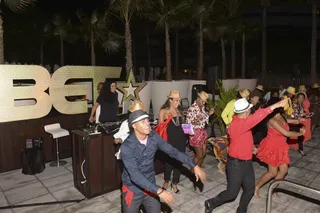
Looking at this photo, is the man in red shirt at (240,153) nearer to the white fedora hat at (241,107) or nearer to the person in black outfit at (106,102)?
the white fedora hat at (241,107)

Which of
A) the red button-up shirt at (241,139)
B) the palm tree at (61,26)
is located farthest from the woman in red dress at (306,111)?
the palm tree at (61,26)

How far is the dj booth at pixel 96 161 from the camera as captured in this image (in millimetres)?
5375

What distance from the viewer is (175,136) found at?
206 inches

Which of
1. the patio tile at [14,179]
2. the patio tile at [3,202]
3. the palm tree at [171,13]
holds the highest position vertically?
the palm tree at [171,13]

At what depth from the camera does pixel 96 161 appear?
17.9 ft

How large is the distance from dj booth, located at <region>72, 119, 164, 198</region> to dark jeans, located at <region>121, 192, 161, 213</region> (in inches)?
86.3

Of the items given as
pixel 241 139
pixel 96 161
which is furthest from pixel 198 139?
pixel 96 161

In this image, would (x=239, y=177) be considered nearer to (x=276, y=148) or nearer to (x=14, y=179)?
(x=276, y=148)

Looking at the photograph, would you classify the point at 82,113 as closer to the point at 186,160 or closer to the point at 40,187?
the point at 40,187

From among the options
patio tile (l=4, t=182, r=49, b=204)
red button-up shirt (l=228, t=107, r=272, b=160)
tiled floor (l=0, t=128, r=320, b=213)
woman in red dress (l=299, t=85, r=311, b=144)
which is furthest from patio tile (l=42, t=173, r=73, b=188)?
woman in red dress (l=299, t=85, r=311, b=144)

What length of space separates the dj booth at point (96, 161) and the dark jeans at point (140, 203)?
7.19 feet

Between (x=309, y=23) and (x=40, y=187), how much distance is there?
199 feet

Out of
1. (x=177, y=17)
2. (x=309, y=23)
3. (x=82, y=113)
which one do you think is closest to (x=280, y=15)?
(x=309, y=23)

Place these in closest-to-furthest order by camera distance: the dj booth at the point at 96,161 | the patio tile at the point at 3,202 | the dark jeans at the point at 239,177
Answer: the dark jeans at the point at 239,177 < the patio tile at the point at 3,202 < the dj booth at the point at 96,161
